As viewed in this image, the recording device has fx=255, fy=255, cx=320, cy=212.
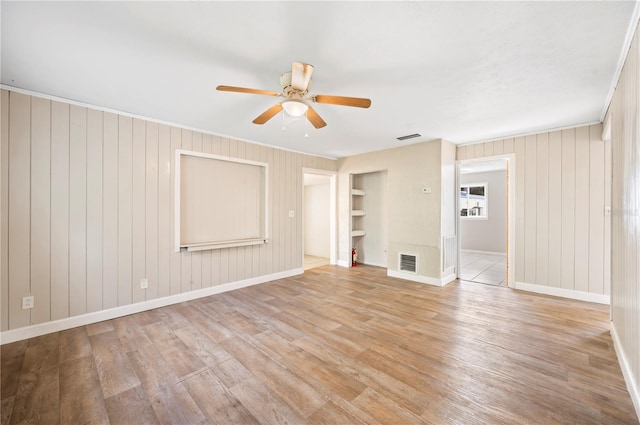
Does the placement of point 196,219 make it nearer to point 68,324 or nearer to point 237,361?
point 68,324

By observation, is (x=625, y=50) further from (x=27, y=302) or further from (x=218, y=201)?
(x=27, y=302)

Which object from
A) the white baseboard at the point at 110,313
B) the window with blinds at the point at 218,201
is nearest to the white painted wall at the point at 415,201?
the window with blinds at the point at 218,201

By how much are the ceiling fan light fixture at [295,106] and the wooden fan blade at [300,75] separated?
0.40 feet

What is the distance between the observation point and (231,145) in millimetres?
4250

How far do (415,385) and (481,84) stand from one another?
2.72 m

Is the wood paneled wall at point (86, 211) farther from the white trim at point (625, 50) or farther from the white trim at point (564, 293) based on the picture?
the white trim at point (564, 293)

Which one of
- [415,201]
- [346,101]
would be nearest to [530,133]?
[415,201]

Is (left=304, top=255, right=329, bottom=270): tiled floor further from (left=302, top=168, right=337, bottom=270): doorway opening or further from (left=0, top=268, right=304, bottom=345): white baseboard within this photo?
(left=0, top=268, right=304, bottom=345): white baseboard

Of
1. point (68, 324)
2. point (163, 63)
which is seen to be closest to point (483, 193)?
point (163, 63)

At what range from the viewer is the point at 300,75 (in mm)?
Answer: 1976

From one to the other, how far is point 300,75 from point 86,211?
9.73ft

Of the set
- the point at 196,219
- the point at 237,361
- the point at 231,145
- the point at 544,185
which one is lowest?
the point at 237,361

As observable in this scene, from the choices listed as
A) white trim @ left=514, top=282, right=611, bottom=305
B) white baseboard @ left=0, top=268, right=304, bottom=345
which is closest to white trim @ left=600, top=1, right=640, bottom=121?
white trim @ left=514, top=282, right=611, bottom=305

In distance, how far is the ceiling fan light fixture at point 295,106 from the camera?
7.35 feet
